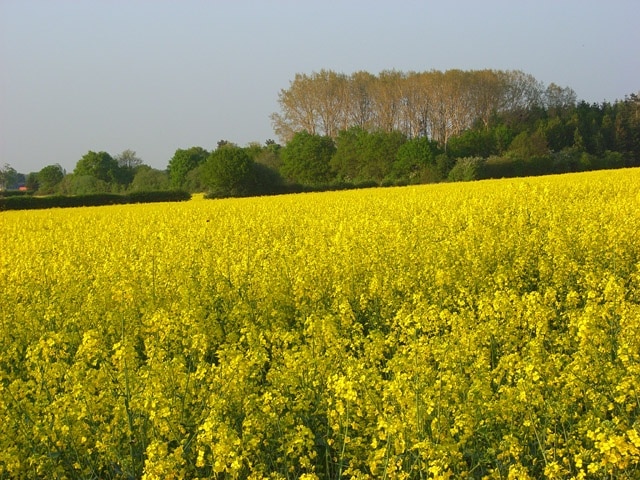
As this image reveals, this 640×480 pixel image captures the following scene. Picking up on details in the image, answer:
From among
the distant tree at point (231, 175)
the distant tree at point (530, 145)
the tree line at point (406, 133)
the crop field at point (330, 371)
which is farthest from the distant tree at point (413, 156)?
the crop field at point (330, 371)

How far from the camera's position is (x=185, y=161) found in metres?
70.9

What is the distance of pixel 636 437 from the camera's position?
254 centimetres

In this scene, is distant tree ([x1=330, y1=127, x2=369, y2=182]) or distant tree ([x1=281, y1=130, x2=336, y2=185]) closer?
distant tree ([x1=330, y1=127, x2=369, y2=182])

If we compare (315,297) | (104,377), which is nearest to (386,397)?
(104,377)

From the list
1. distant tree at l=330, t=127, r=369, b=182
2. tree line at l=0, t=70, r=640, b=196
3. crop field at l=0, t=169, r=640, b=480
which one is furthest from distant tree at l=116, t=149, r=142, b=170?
crop field at l=0, t=169, r=640, b=480

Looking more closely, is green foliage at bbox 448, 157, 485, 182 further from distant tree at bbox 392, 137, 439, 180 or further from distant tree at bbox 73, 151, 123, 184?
distant tree at bbox 73, 151, 123, 184

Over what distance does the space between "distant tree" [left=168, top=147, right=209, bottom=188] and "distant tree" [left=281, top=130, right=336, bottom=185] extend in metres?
10.3

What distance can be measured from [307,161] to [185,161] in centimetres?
1683

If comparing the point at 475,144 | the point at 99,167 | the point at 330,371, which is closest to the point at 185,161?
the point at 99,167

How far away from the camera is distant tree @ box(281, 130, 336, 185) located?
202 ft

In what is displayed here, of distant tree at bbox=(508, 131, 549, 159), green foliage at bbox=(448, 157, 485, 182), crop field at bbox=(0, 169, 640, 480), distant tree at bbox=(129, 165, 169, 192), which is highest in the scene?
distant tree at bbox=(508, 131, 549, 159)

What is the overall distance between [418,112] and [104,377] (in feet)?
234

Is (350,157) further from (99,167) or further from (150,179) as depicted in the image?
(99,167)

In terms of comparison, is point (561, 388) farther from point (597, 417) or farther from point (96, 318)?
point (96, 318)
